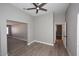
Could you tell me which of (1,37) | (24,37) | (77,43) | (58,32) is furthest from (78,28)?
(58,32)

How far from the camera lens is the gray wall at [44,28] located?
17.2 ft

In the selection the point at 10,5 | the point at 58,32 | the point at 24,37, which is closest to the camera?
the point at 10,5

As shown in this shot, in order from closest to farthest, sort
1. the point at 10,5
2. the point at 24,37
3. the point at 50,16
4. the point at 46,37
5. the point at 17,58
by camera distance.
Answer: the point at 17,58, the point at 10,5, the point at 50,16, the point at 46,37, the point at 24,37

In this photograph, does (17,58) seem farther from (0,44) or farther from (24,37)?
(24,37)

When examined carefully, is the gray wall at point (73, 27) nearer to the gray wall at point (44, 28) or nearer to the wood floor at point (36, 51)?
the wood floor at point (36, 51)

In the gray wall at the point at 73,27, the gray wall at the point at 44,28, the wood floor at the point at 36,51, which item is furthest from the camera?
the gray wall at the point at 44,28

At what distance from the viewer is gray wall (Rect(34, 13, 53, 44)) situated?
17.2 feet

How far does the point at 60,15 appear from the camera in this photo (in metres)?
5.94

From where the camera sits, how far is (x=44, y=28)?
5.71 m

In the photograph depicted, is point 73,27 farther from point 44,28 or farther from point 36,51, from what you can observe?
point 44,28

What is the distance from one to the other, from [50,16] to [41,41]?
A: 98.0 inches

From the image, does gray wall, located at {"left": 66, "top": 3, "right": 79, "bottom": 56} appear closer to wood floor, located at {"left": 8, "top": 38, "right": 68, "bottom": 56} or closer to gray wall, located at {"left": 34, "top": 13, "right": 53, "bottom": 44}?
wood floor, located at {"left": 8, "top": 38, "right": 68, "bottom": 56}

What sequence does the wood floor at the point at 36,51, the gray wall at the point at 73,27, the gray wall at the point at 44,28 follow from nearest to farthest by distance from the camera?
the gray wall at the point at 73,27 < the wood floor at the point at 36,51 < the gray wall at the point at 44,28

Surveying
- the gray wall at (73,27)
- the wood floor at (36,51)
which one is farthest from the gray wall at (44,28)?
the gray wall at (73,27)
